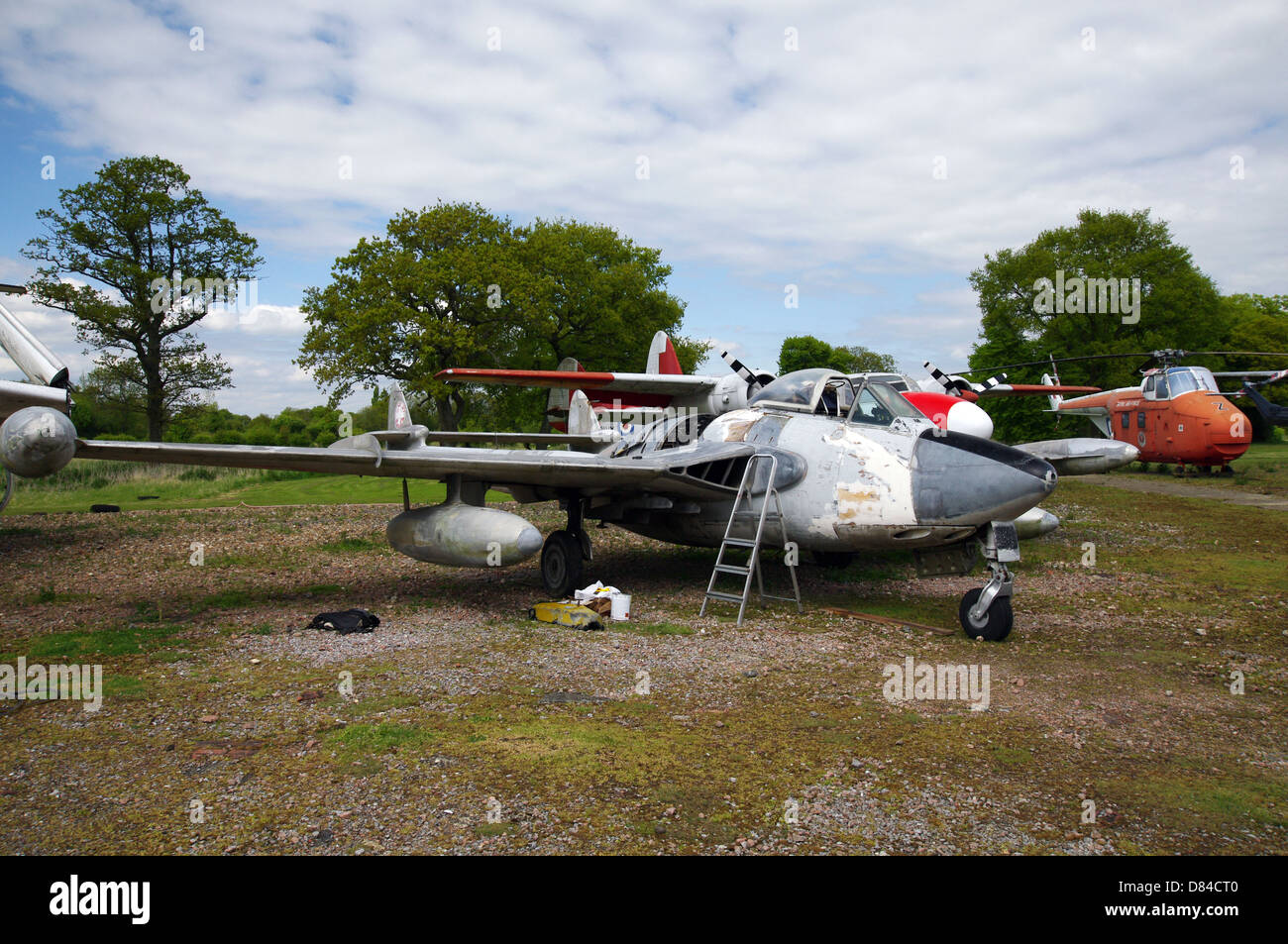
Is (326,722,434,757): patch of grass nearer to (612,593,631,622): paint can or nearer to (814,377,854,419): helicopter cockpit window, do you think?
(612,593,631,622): paint can

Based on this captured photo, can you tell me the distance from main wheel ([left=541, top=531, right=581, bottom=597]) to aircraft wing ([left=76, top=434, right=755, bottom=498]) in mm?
769

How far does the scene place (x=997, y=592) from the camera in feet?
25.1

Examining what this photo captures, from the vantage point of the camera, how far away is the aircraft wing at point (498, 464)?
7.80 meters

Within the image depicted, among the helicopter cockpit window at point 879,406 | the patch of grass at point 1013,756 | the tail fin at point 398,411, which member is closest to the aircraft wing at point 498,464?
the tail fin at point 398,411

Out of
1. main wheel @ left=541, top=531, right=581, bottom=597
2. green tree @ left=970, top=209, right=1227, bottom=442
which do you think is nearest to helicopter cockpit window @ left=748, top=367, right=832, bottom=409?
main wheel @ left=541, top=531, right=581, bottom=597

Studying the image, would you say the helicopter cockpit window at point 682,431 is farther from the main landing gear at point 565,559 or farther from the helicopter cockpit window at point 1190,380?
the helicopter cockpit window at point 1190,380

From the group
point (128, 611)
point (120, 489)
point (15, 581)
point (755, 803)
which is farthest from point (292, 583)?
point (120, 489)

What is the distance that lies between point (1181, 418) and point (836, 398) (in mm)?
21540

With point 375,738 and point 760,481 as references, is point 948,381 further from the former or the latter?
point 375,738

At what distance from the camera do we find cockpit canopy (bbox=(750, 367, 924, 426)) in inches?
336

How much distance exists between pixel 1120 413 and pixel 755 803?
91.9 ft

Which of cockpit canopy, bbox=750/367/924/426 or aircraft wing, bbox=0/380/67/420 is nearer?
cockpit canopy, bbox=750/367/924/426

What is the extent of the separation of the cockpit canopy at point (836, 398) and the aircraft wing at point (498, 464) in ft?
2.85

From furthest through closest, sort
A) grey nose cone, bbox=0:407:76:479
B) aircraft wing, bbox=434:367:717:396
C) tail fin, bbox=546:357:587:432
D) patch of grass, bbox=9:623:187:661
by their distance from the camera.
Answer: tail fin, bbox=546:357:587:432 < aircraft wing, bbox=434:367:717:396 < patch of grass, bbox=9:623:187:661 < grey nose cone, bbox=0:407:76:479
